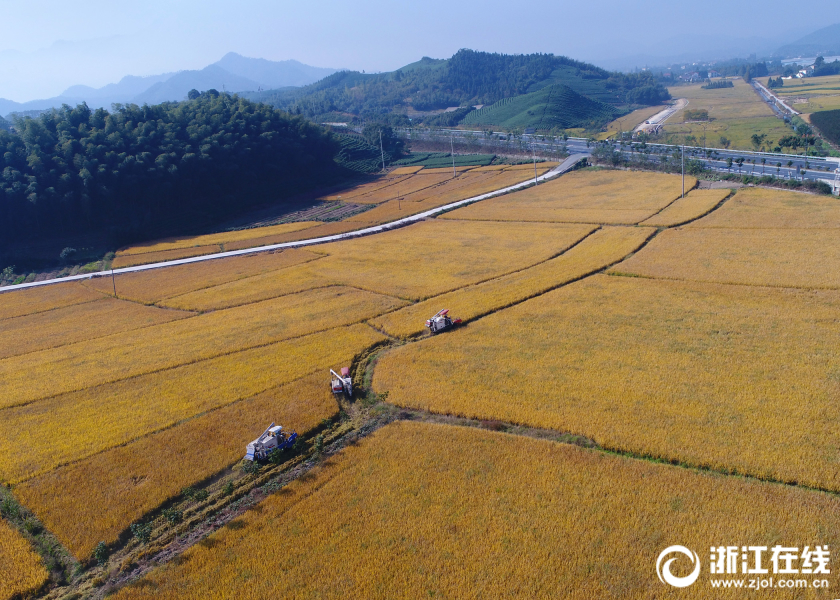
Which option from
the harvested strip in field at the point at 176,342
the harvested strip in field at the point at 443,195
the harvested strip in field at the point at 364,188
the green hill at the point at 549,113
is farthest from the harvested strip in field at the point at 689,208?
the green hill at the point at 549,113

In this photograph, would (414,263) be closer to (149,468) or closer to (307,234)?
(307,234)

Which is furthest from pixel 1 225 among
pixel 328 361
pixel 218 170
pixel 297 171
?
pixel 328 361

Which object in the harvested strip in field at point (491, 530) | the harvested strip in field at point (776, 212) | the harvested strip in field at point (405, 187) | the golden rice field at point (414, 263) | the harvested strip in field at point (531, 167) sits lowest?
the harvested strip in field at point (491, 530)

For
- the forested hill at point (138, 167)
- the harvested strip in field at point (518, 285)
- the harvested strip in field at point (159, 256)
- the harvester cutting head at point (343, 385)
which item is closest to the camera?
the harvester cutting head at point (343, 385)

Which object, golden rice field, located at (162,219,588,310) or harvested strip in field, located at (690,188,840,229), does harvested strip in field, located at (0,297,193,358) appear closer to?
golden rice field, located at (162,219,588,310)

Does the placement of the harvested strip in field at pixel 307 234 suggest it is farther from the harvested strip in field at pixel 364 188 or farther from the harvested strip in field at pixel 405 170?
the harvested strip in field at pixel 405 170

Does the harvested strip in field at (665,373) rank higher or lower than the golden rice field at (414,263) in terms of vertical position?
lower
